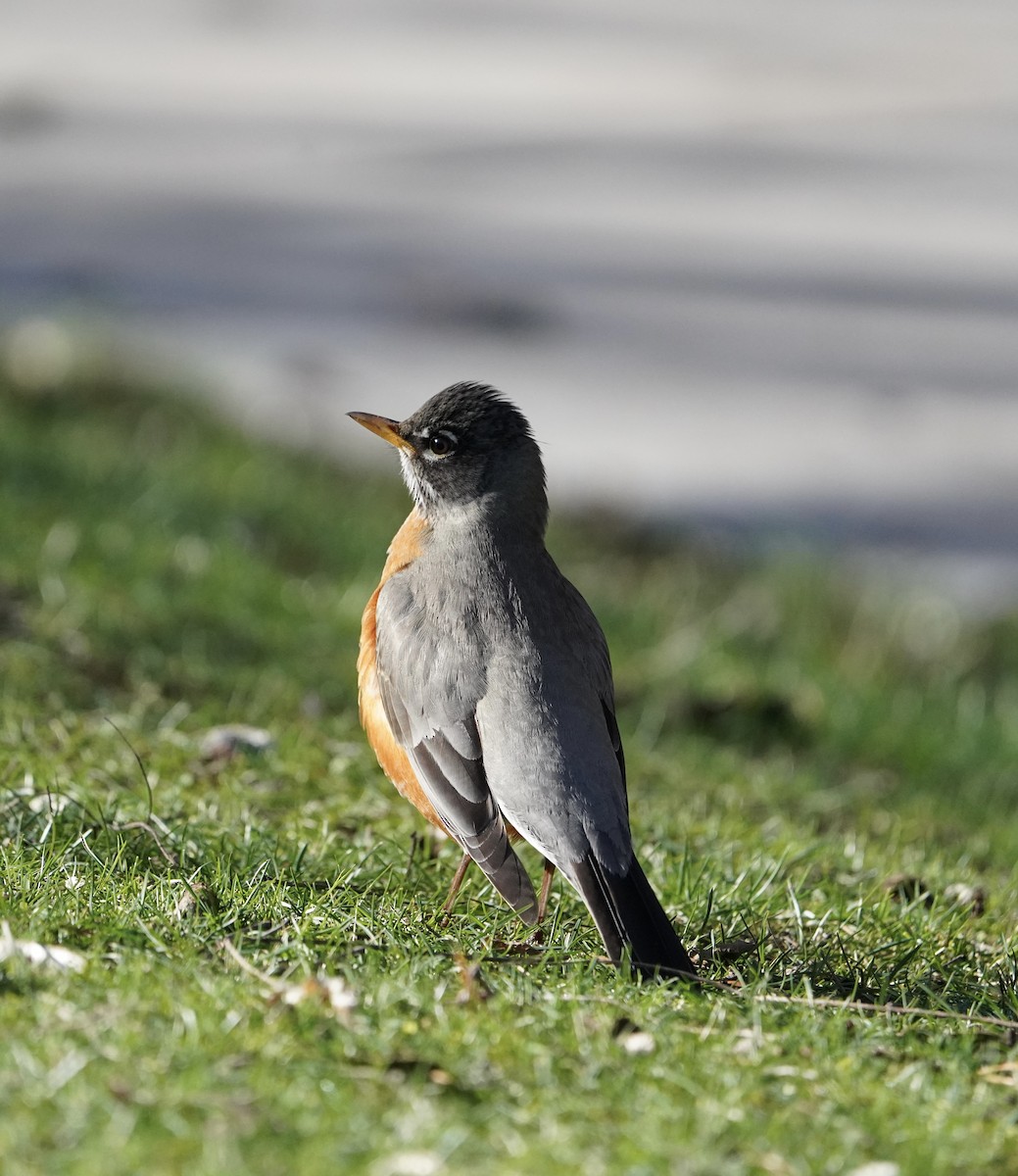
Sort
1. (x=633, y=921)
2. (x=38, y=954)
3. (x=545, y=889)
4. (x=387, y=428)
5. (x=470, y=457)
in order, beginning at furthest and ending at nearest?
(x=387, y=428), (x=470, y=457), (x=545, y=889), (x=633, y=921), (x=38, y=954)

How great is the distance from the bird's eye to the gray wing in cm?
59

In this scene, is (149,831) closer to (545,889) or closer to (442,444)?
(545,889)

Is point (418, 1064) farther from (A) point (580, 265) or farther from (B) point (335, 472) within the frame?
(A) point (580, 265)

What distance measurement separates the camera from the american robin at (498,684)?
4.32 meters

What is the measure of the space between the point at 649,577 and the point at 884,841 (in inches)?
144

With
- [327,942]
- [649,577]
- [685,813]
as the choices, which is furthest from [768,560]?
[327,942]

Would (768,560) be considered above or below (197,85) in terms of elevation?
below

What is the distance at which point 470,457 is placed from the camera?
5.54 metres

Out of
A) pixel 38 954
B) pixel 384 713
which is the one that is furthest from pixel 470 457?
pixel 38 954

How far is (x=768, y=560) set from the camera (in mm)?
9781

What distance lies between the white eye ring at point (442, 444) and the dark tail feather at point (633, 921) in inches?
66.3

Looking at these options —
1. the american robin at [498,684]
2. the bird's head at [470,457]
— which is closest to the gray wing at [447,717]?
the american robin at [498,684]

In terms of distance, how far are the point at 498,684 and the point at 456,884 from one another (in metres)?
0.52

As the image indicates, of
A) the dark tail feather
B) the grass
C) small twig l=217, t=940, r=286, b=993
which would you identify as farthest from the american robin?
small twig l=217, t=940, r=286, b=993
